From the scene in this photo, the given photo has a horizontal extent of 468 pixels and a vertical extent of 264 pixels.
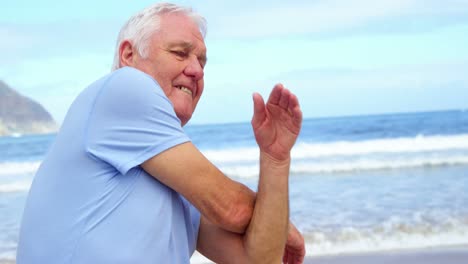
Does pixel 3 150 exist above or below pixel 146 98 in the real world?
below

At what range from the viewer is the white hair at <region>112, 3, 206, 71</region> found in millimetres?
1903

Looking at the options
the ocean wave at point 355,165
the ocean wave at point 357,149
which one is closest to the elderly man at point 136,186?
the ocean wave at point 355,165

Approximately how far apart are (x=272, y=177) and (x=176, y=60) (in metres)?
0.43

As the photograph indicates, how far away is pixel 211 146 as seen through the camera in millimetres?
19516

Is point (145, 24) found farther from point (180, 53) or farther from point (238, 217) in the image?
point (238, 217)

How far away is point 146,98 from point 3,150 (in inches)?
864

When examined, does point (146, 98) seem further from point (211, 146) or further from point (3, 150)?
point (3, 150)

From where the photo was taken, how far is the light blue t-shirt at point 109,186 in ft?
5.36

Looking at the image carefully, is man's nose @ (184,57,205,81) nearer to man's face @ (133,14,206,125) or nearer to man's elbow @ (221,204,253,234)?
man's face @ (133,14,206,125)

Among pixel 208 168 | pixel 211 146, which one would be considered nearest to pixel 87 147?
pixel 208 168

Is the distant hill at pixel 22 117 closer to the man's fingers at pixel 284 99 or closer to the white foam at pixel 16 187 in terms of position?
the white foam at pixel 16 187

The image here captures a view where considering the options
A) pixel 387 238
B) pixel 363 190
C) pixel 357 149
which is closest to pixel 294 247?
pixel 387 238

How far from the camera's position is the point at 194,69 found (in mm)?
1942

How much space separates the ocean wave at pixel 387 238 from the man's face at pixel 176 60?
3.37 m
